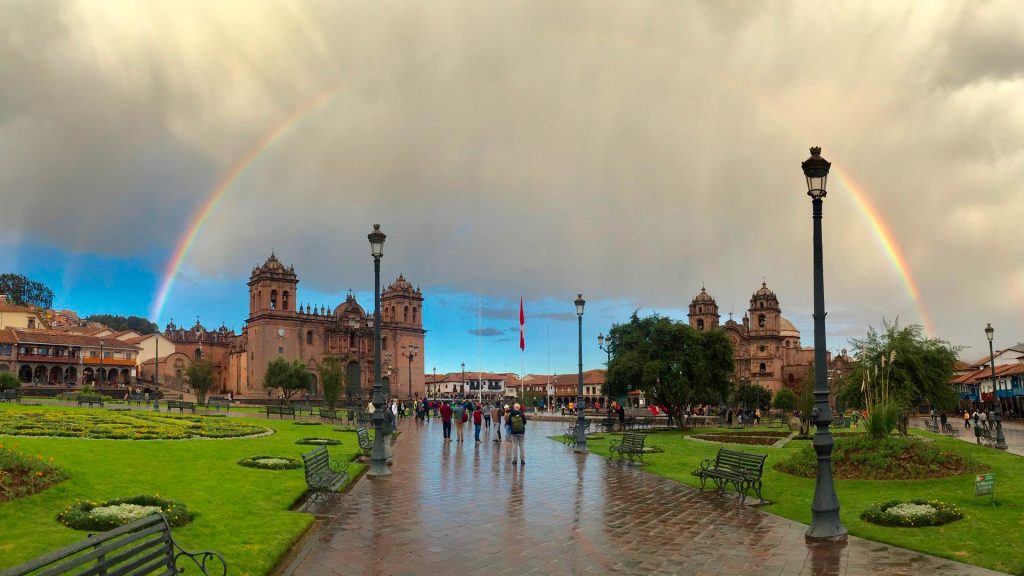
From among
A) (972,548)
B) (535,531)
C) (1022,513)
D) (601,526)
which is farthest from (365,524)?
(1022,513)

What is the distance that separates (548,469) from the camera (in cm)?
2019

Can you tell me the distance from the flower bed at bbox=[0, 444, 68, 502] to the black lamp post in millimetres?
11795

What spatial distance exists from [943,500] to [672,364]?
26618 mm

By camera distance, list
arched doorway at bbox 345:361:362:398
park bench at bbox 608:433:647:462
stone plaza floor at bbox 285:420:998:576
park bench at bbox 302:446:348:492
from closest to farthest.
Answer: stone plaza floor at bbox 285:420:998:576 → park bench at bbox 302:446:348:492 → park bench at bbox 608:433:647:462 → arched doorway at bbox 345:361:362:398

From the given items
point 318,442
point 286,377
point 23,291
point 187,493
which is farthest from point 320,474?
point 23,291

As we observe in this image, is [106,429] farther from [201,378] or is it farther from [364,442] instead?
[201,378]

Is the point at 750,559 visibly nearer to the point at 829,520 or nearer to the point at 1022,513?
the point at 829,520

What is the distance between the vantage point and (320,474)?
13.9 metres

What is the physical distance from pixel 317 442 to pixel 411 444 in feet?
15.9

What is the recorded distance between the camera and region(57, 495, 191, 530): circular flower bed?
31.4 feet

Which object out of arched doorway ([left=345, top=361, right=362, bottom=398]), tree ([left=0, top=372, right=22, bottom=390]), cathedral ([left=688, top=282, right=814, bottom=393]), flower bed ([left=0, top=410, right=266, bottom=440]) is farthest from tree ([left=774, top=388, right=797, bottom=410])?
tree ([left=0, top=372, right=22, bottom=390])

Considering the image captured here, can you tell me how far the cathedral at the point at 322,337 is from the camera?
3167 inches

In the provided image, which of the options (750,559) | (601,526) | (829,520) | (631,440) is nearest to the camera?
(750,559)

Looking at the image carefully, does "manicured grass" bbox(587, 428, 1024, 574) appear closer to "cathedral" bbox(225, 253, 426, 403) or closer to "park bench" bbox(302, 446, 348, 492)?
"park bench" bbox(302, 446, 348, 492)
